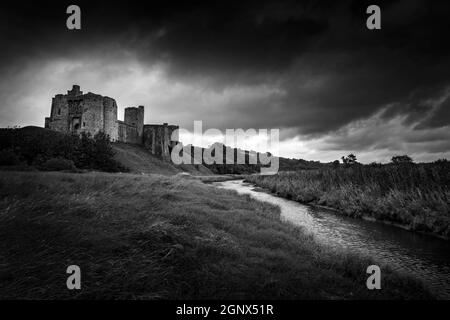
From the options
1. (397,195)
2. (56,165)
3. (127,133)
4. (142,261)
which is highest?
(127,133)

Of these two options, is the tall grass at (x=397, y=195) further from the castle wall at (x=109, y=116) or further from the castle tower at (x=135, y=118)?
the castle tower at (x=135, y=118)

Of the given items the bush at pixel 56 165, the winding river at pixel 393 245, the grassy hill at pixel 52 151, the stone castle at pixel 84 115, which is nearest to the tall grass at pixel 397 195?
the winding river at pixel 393 245

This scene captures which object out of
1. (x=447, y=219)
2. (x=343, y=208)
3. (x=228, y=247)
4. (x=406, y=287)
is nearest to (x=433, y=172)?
(x=447, y=219)

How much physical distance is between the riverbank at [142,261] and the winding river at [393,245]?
193 cm

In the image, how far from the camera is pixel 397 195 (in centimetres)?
1445

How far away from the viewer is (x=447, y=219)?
10961 mm

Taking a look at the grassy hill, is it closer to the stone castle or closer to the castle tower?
the stone castle

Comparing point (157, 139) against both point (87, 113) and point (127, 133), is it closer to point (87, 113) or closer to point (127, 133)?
point (127, 133)

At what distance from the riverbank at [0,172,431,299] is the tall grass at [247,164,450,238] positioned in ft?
24.4

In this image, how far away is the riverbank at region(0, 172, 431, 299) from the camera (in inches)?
146

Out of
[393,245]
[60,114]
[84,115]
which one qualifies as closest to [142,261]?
[393,245]

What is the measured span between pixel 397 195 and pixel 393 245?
5456mm

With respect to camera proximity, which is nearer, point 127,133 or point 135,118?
point 127,133

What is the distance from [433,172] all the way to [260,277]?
14.6 m
